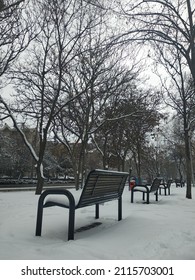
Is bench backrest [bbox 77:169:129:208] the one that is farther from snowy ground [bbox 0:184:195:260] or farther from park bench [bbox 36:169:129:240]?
snowy ground [bbox 0:184:195:260]

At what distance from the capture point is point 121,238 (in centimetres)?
429

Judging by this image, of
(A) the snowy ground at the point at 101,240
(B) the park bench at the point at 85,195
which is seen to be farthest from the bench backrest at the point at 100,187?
(A) the snowy ground at the point at 101,240

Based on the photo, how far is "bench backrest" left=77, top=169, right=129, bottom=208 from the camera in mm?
4414

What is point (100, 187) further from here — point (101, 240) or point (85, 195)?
point (101, 240)

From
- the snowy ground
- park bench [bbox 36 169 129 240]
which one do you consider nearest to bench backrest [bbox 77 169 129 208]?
park bench [bbox 36 169 129 240]

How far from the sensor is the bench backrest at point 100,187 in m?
4.41

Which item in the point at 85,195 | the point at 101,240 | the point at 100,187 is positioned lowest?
the point at 101,240

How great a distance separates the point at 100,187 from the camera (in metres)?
5.00

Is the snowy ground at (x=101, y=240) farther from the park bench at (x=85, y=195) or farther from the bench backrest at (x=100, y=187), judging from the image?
the bench backrest at (x=100, y=187)

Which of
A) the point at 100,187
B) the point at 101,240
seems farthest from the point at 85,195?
the point at 101,240

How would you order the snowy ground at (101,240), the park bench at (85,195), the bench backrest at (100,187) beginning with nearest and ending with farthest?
the snowy ground at (101,240)
the park bench at (85,195)
the bench backrest at (100,187)

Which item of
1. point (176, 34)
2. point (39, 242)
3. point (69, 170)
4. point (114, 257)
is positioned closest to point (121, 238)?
point (114, 257)

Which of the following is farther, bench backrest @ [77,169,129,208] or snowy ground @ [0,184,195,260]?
bench backrest @ [77,169,129,208]
